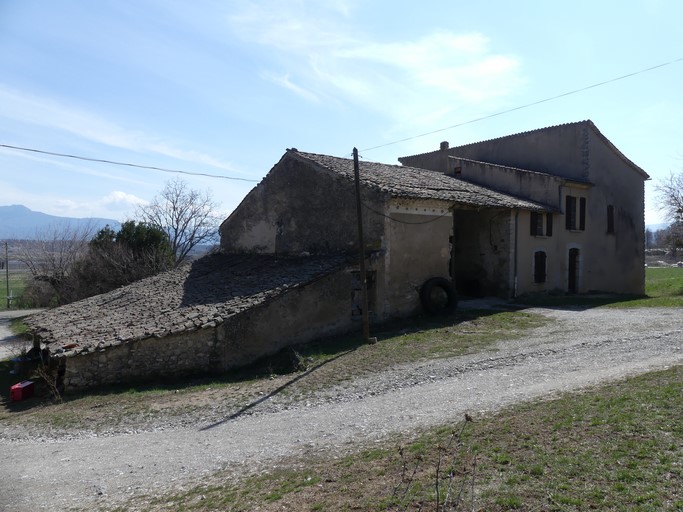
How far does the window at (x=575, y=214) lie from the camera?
75.6ft

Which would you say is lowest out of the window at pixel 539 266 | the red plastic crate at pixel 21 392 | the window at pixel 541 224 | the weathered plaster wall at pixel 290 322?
the red plastic crate at pixel 21 392

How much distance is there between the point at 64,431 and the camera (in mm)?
9047

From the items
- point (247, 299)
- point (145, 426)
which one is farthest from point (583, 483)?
point (247, 299)

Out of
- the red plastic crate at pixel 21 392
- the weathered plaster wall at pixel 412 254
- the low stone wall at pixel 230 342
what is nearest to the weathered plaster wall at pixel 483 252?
the weathered plaster wall at pixel 412 254

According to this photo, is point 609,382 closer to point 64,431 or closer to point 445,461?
point 445,461

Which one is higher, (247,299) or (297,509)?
(247,299)

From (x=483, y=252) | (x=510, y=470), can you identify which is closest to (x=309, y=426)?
(x=510, y=470)

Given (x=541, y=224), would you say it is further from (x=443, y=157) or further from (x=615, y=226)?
(x=443, y=157)

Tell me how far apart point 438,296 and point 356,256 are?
3685mm

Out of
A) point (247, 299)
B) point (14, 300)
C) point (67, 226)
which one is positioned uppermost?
point (67, 226)

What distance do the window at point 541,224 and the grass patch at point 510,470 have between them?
Answer: 15.0m

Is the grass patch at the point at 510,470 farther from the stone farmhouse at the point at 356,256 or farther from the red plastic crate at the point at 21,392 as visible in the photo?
the red plastic crate at the point at 21,392

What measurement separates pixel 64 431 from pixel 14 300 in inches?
1280

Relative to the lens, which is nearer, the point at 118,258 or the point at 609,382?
the point at 609,382
